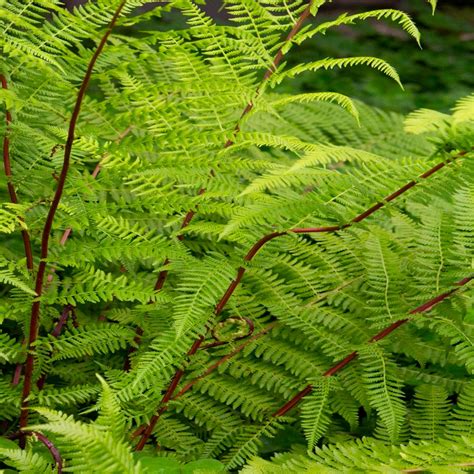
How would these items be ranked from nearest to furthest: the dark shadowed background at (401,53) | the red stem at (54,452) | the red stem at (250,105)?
1. the red stem at (54,452)
2. the red stem at (250,105)
3. the dark shadowed background at (401,53)

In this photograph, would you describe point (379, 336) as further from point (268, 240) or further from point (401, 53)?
point (401, 53)

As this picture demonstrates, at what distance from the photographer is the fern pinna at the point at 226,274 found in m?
0.96

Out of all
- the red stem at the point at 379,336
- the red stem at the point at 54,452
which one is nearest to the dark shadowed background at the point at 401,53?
the red stem at the point at 379,336

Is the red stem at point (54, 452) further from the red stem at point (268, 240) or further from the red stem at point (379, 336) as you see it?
the red stem at point (379, 336)

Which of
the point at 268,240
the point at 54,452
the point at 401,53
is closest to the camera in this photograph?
the point at 54,452

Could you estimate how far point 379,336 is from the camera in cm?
118

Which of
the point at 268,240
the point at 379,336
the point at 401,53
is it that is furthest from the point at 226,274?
the point at 401,53

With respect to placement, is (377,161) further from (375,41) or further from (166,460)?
(375,41)

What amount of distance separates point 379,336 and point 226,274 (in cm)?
31

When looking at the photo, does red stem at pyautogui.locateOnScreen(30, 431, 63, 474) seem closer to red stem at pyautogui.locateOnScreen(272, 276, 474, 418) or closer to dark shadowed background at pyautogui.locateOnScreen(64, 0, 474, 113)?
red stem at pyautogui.locateOnScreen(272, 276, 474, 418)

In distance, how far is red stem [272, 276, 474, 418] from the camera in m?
1.13

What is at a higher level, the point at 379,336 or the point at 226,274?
the point at 226,274

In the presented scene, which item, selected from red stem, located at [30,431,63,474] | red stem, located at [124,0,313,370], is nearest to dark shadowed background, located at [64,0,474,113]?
red stem, located at [124,0,313,370]

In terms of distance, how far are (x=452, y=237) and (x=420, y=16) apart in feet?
12.7
